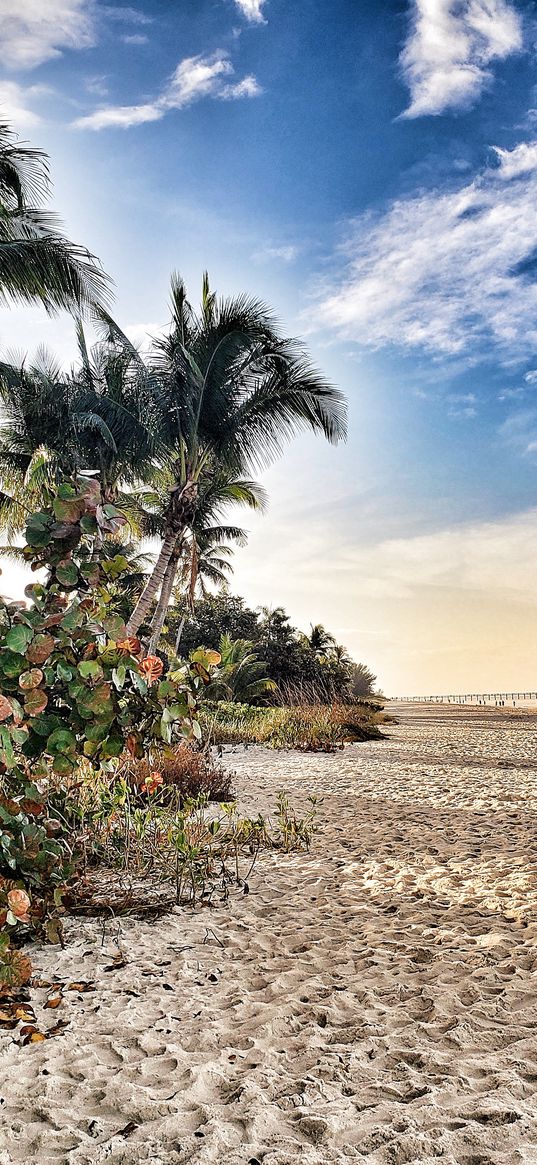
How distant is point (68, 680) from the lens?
3.46m

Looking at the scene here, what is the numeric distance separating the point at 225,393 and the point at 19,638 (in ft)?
42.0

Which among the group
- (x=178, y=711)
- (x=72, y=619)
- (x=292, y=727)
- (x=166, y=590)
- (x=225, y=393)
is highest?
(x=225, y=393)

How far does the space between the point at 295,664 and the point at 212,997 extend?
20.7 metres

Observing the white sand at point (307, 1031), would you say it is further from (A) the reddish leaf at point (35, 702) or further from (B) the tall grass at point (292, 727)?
(B) the tall grass at point (292, 727)

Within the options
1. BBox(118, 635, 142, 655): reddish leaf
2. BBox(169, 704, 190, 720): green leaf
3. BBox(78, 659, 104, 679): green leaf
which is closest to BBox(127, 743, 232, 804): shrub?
BBox(169, 704, 190, 720): green leaf

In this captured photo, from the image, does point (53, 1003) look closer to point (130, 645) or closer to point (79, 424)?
point (130, 645)

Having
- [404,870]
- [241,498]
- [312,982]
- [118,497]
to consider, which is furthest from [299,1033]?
[118,497]

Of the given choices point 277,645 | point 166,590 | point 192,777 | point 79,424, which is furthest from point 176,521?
point 277,645

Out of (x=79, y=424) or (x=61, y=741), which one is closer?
(x=61, y=741)

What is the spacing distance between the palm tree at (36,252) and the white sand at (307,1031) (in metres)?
9.98

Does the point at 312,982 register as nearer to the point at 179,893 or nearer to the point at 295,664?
the point at 179,893

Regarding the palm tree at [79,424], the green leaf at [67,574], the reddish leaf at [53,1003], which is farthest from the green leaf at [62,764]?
the palm tree at [79,424]

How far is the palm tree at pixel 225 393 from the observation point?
14.9m

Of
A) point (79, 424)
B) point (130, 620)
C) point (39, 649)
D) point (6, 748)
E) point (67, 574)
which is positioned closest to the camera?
point (6, 748)
